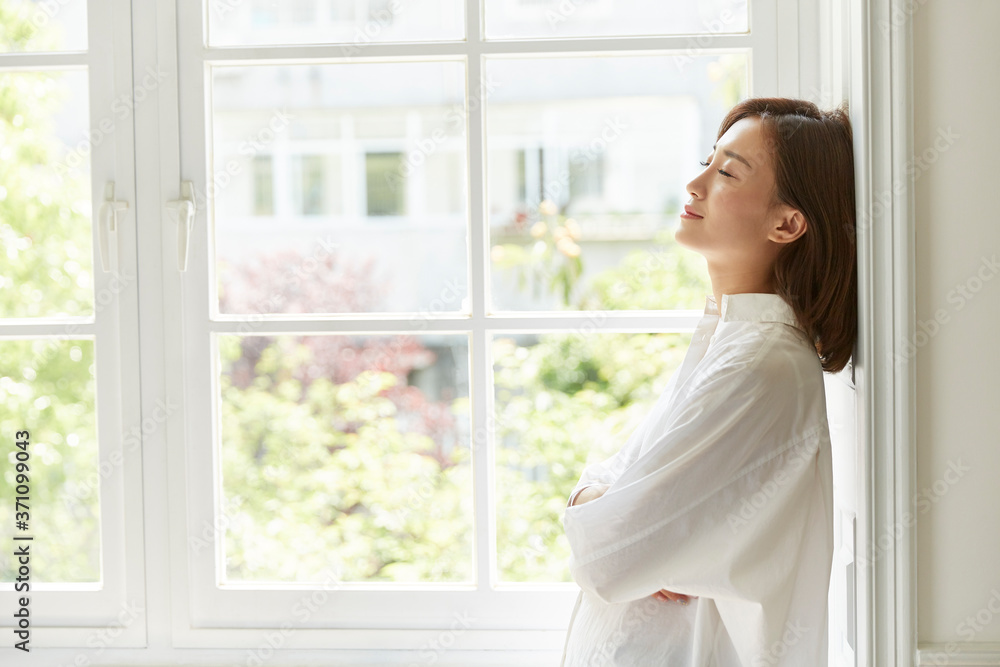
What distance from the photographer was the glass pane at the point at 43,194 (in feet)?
4.85

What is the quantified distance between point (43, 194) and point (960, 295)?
61.1 inches

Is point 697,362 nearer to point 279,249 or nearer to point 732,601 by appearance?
point 732,601

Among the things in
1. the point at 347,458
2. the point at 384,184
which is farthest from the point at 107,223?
the point at 347,458

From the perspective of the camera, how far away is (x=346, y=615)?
4.68 feet

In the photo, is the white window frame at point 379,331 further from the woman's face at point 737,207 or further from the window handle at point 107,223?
the woman's face at point 737,207

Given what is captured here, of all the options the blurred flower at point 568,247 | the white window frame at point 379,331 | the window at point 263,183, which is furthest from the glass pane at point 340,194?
the blurred flower at point 568,247

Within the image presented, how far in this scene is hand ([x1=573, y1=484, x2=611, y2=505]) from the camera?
3.55 ft

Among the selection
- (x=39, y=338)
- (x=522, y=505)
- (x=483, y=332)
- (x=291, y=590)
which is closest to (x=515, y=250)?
(x=483, y=332)

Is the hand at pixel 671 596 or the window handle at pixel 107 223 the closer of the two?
the hand at pixel 671 596

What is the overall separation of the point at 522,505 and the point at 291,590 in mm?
567

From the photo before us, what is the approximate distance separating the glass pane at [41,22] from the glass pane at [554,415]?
103 centimetres

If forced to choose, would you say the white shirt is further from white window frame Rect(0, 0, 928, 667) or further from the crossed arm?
white window frame Rect(0, 0, 928, 667)

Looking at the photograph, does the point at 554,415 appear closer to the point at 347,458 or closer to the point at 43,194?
the point at 347,458

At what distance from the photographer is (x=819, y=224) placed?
1.01 meters
